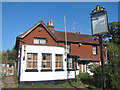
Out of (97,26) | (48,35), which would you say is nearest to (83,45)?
(48,35)

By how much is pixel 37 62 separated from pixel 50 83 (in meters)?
2.66

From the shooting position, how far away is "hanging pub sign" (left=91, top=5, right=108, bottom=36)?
328 inches

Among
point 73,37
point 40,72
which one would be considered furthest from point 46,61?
point 73,37

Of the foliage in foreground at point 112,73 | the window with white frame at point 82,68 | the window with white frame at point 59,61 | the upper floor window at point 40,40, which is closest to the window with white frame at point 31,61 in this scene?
the window with white frame at point 59,61

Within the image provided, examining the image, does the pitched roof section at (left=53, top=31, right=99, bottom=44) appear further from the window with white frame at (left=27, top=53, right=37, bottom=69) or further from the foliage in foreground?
the foliage in foreground

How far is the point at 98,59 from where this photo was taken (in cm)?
2606

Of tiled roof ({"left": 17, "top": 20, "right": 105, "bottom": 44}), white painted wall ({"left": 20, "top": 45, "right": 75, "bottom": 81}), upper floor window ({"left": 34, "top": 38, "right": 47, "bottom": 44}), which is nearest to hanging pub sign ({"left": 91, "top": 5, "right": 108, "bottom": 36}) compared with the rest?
white painted wall ({"left": 20, "top": 45, "right": 75, "bottom": 81})

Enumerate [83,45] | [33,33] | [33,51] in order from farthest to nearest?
[83,45] < [33,33] < [33,51]

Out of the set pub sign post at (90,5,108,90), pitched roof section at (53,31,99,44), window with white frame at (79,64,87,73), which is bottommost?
window with white frame at (79,64,87,73)

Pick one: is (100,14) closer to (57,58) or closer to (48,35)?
(57,58)

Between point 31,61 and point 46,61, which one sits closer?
point 31,61

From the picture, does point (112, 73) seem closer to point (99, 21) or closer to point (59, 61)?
point (59, 61)

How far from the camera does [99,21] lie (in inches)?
336

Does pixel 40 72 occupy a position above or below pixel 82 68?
above
